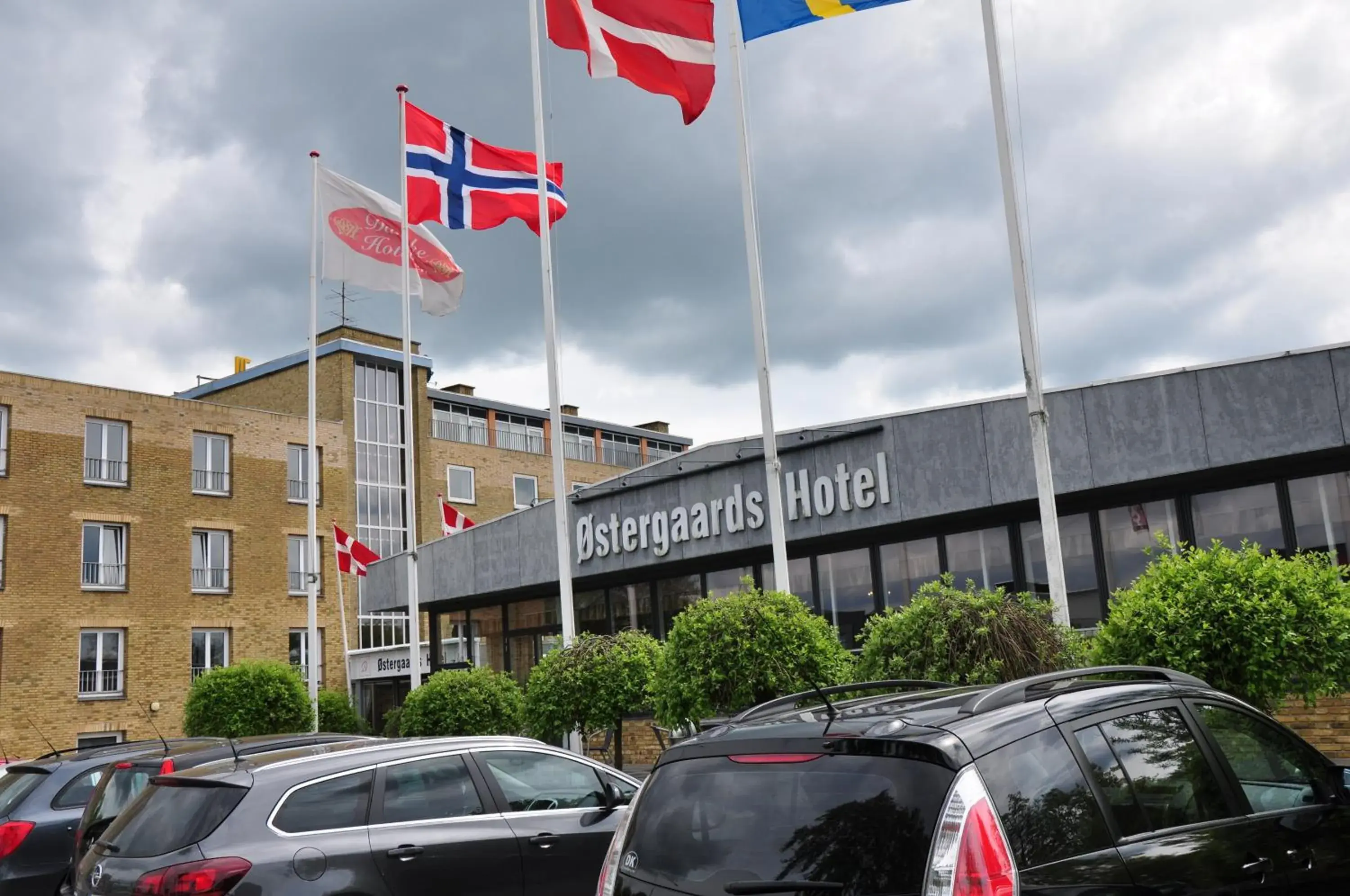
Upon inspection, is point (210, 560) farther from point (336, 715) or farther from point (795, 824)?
point (795, 824)

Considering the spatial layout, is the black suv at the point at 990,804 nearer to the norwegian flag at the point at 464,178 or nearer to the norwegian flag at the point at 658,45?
the norwegian flag at the point at 658,45

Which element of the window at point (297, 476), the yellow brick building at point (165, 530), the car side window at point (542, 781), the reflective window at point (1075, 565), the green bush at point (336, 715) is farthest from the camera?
the window at point (297, 476)

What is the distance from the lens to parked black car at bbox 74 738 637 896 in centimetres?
637

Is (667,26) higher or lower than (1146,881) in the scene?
higher

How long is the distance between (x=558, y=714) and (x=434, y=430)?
144ft

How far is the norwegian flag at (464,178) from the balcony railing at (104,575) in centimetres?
2548

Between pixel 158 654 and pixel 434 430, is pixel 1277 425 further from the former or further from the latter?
pixel 434 430

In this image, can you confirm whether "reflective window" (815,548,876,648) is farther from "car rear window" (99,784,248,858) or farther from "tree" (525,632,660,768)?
"car rear window" (99,784,248,858)

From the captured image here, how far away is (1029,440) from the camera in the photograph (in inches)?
612

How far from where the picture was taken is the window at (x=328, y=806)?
261 inches

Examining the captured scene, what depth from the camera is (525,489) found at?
60469 millimetres

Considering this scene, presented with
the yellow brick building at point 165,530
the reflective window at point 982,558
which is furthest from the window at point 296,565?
the reflective window at point 982,558

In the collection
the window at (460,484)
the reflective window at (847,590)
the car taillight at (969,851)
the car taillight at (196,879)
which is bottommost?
the car taillight at (196,879)

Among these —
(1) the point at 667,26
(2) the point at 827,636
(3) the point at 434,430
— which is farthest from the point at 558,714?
(3) the point at 434,430
